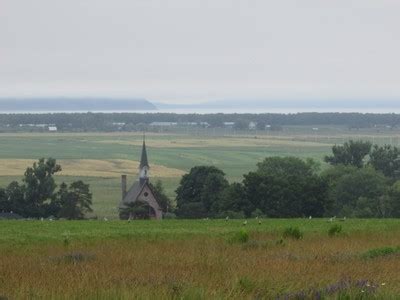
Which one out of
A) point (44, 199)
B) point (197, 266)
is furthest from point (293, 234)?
point (44, 199)

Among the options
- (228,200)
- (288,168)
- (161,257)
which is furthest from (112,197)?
(161,257)

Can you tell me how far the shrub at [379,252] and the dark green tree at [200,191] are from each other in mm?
51767

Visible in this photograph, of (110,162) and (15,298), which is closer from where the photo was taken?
(15,298)

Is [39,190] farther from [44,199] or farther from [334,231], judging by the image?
[334,231]

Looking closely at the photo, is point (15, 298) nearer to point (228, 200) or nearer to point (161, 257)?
point (161, 257)

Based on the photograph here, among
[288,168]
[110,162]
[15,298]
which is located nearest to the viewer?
[15,298]

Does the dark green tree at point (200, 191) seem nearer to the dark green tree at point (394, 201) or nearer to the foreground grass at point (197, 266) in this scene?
the dark green tree at point (394, 201)

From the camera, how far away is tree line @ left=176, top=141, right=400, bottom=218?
6425 centimetres

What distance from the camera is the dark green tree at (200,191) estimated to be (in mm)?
71438

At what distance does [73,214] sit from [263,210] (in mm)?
14814

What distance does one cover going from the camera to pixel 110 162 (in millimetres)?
163375

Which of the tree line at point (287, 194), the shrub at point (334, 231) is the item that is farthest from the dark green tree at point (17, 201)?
the shrub at point (334, 231)

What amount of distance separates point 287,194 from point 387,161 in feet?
147

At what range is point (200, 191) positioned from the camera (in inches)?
3076
